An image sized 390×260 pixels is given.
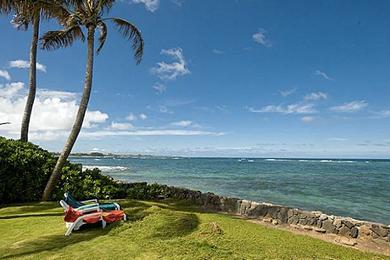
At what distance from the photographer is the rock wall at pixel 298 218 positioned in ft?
31.8

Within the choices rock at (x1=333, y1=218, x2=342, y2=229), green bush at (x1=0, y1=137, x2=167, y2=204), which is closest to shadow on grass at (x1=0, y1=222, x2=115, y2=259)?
green bush at (x1=0, y1=137, x2=167, y2=204)

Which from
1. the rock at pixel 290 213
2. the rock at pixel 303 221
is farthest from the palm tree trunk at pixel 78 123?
the rock at pixel 303 221

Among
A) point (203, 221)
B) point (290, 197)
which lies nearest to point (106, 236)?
point (203, 221)

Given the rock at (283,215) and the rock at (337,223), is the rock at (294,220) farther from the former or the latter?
the rock at (337,223)

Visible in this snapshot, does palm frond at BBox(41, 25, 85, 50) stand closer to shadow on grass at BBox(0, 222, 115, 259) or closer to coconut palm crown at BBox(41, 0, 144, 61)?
coconut palm crown at BBox(41, 0, 144, 61)

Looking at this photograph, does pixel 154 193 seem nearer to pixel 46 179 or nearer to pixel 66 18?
pixel 46 179

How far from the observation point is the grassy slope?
270 inches

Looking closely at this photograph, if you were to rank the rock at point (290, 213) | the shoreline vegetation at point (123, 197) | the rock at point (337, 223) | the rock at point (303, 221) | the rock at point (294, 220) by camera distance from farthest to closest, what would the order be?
the rock at point (290, 213)
the rock at point (294, 220)
the rock at point (303, 221)
the rock at point (337, 223)
the shoreline vegetation at point (123, 197)

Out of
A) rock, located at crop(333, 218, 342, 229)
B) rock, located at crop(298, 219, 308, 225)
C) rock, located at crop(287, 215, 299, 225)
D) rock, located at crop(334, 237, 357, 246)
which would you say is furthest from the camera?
rock, located at crop(287, 215, 299, 225)

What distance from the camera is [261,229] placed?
9742 mm

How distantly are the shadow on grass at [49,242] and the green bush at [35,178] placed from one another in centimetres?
524

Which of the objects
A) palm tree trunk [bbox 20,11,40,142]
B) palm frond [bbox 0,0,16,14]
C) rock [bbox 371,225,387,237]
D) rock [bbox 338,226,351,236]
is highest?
palm frond [bbox 0,0,16,14]

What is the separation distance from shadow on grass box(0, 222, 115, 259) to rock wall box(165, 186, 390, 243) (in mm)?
5880

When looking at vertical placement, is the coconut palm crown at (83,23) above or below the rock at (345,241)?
above
